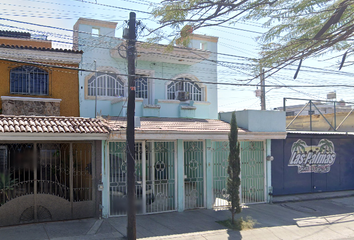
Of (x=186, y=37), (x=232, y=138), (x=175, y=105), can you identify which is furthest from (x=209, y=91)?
(x=186, y=37)

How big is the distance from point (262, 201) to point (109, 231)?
639 centimetres

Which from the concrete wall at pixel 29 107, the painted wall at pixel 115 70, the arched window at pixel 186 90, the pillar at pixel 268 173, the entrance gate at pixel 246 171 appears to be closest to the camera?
the concrete wall at pixel 29 107

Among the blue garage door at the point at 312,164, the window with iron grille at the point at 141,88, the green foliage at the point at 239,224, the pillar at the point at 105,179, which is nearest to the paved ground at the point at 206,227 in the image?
the green foliage at the point at 239,224

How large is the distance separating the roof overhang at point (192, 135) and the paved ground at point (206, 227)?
2442mm

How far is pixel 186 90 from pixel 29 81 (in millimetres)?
7199

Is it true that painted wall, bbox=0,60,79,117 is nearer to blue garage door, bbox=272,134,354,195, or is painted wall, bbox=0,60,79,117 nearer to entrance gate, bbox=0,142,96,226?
entrance gate, bbox=0,142,96,226

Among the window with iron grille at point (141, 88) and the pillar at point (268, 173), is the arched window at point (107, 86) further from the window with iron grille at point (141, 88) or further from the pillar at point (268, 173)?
the pillar at point (268, 173)

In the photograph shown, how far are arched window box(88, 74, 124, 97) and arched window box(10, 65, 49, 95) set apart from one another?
2342 mm

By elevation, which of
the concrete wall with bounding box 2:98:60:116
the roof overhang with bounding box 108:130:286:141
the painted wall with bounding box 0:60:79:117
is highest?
the painted wall with bounding box 0:60:79:117

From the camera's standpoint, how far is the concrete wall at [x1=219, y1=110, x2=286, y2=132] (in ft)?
41.1

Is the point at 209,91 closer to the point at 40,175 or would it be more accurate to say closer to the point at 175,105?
the point at 175,105

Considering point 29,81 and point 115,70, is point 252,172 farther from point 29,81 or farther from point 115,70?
point 29,81

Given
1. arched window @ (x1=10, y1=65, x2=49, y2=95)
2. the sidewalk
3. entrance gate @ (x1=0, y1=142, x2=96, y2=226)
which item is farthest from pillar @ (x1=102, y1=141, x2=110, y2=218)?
the sidewalk

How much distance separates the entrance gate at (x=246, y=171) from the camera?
12.2 metres
